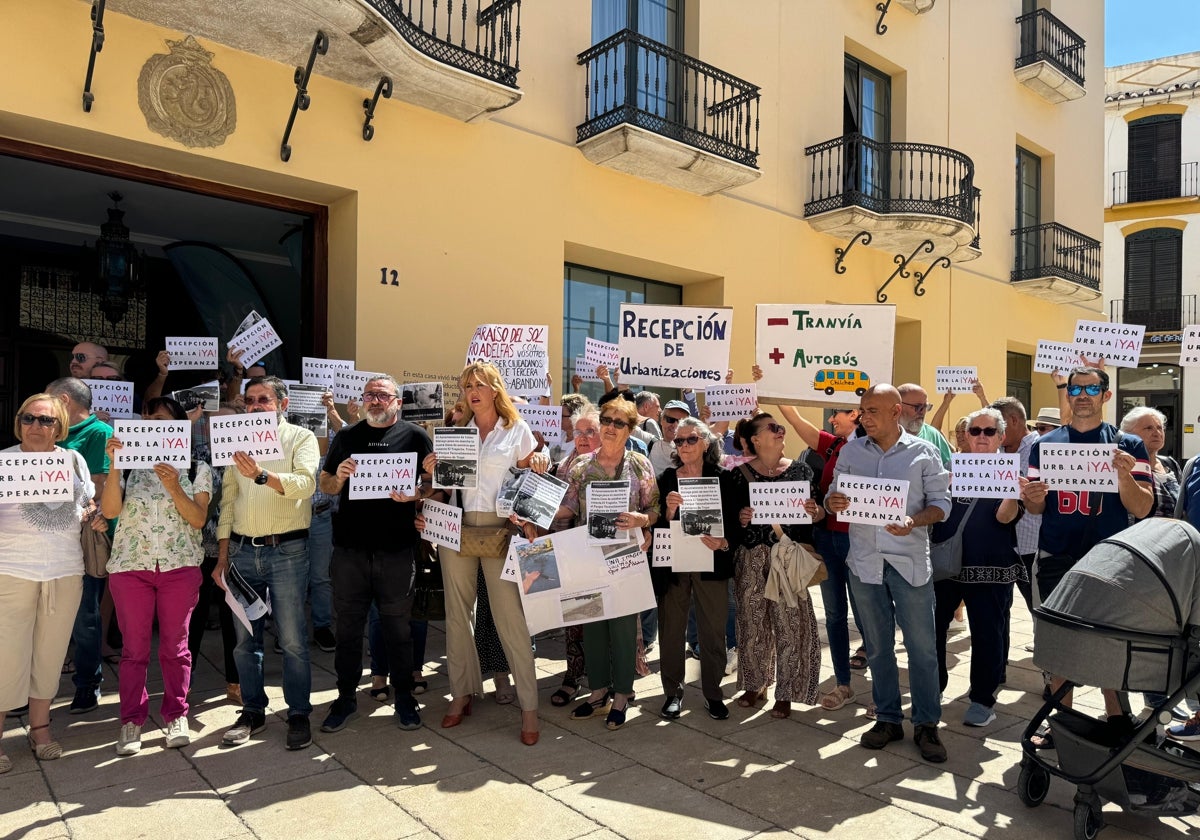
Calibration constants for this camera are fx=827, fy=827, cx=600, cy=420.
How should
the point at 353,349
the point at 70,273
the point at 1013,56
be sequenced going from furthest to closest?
the point at 1013,56 < the point at 70,273 < the point at 353,349

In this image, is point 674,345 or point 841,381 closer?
point 841,381

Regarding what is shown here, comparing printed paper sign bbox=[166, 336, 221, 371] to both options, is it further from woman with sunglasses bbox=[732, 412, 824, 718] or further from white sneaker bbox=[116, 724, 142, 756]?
woman with sunglasses bbox=[732, 412, 824, 718]

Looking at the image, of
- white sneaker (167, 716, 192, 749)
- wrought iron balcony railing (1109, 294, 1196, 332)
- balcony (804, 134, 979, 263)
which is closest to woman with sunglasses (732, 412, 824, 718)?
white sneaker (167, 716, 192, 749)

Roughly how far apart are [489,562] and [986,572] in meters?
2.90

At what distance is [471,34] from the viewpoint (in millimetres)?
7816

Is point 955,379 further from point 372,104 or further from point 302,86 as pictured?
point 302,86

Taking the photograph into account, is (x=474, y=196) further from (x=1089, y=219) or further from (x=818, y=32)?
(x=1089, y=219)

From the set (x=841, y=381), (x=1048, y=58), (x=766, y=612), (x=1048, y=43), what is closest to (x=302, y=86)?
(x=841, y=381)

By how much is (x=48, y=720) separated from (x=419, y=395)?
2.80m

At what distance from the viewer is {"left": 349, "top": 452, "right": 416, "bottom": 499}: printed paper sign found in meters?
4.46

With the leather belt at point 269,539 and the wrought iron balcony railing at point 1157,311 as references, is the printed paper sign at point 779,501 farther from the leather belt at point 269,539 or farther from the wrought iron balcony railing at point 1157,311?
the wrought iron balcony railing at point 1157,311

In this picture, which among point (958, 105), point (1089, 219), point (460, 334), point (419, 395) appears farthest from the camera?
point (1089, 219)

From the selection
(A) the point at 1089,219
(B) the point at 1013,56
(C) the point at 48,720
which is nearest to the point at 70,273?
(C) the point at 48,720

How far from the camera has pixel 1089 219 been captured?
54.3 feet
